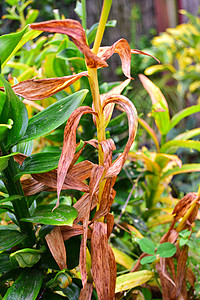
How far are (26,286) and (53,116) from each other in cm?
22

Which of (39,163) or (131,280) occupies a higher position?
(39,163)

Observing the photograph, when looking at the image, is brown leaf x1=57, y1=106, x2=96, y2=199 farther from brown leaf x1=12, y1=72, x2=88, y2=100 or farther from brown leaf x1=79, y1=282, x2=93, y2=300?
brown leaf x1=79, y1=282, x2=93, y2=300

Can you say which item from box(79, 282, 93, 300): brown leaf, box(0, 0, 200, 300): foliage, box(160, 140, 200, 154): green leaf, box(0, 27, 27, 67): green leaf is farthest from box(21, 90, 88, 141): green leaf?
box(160, 140, 200, 154): green leaf

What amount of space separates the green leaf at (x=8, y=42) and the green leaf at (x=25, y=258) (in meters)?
0.26

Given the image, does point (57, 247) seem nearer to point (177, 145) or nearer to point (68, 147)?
point (68, 147)

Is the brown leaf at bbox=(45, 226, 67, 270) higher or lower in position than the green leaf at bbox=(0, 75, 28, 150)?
lower

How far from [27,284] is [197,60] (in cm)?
193

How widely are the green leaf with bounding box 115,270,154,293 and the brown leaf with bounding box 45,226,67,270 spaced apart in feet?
0.41

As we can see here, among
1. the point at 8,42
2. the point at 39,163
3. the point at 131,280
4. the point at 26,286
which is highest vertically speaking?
the point at 8,42

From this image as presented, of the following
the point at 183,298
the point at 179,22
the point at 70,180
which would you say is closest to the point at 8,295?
the point at 70,180

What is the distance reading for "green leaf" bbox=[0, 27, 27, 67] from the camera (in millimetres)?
381

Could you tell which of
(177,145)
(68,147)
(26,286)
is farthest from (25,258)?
(177,145)

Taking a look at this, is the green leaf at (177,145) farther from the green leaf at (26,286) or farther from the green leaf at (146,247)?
the green leaf at (26,286)

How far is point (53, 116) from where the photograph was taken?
37cm
